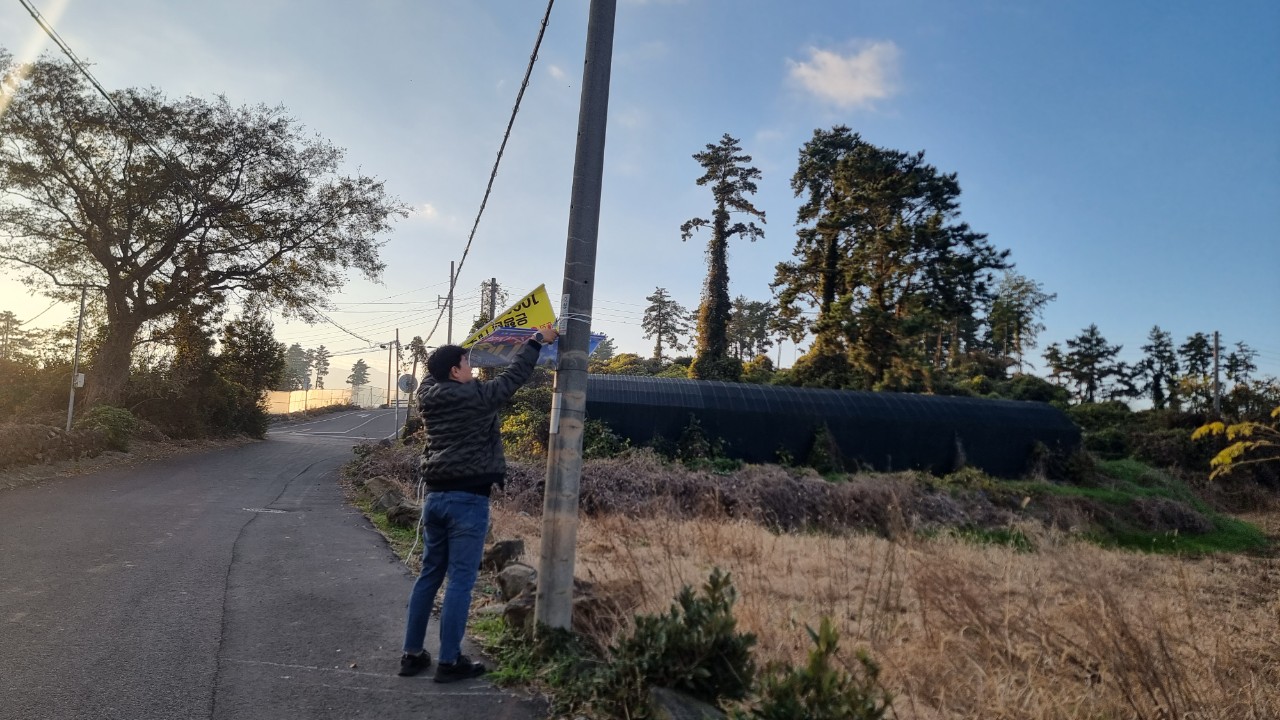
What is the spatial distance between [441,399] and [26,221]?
23.6m

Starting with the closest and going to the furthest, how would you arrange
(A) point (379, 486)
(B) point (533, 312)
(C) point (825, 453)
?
(B) point (533, 312), (A) point (379, 486), (C) point (825, 453)

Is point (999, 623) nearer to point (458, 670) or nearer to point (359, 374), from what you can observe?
point (458, 670)

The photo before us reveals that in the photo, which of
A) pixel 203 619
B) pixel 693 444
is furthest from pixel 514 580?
pixel 693 444

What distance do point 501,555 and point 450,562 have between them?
7.79 ft

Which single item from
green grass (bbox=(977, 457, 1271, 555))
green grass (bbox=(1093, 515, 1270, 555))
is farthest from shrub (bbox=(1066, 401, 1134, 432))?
green grass (bbox=(1093, 515, 1270, 555))

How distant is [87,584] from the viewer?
5926 millimetres

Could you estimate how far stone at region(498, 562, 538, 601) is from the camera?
526cm

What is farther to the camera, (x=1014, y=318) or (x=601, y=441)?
(x=1014, y=318)

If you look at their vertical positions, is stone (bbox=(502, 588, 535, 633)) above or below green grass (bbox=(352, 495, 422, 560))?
above

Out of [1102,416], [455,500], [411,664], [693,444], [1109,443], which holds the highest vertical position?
[1102,416]

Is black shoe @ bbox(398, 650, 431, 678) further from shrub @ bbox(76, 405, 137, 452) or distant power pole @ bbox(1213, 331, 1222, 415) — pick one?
distant power pole @ bbox(1213, 331, 1222, 415)

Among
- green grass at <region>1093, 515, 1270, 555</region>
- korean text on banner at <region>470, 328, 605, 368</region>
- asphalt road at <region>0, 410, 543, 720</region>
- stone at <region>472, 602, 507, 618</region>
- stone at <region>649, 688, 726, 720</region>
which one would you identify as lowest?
Result: green grass at <region>1093, 515, 1270, 555</region>

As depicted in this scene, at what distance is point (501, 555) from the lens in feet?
21.0

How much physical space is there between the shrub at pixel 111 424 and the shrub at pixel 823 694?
66.0 feet
